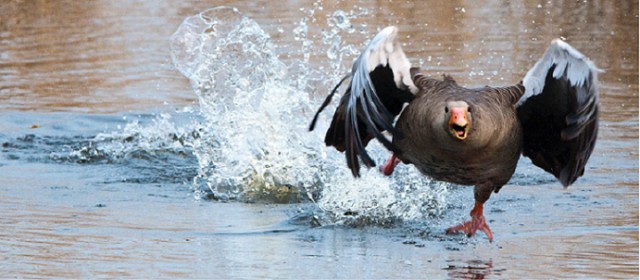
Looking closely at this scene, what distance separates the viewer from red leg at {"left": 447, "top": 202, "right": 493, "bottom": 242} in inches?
292

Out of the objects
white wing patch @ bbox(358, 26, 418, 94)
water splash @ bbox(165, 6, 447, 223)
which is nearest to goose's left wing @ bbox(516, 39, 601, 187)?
white wing patch @ bbox(358, 26, 418, 94)

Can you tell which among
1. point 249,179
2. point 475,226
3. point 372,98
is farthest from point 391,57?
point 249,179

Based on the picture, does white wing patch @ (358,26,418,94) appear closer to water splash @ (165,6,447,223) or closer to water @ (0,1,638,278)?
water @ (0,1,638,278)

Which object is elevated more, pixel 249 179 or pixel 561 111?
pixel 561 111

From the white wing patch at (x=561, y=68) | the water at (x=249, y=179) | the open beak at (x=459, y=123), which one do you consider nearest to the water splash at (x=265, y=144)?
the water at (x=249, y=179)

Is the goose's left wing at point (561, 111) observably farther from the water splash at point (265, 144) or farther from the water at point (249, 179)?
the water splash at point (265, 144)

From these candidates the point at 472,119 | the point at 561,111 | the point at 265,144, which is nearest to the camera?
the point at 472,119

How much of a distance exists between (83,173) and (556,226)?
3.82 metres

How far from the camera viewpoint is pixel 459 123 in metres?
6.38

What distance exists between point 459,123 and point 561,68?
3.11 feet

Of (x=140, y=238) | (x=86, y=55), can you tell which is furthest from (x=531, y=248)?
(x=86, y=55)

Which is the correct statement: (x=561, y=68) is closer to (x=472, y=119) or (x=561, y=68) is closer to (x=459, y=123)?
(x=472, y=119)

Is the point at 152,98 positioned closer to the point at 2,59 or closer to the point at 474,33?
the point at 2,59

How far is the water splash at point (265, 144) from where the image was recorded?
27.6ft
